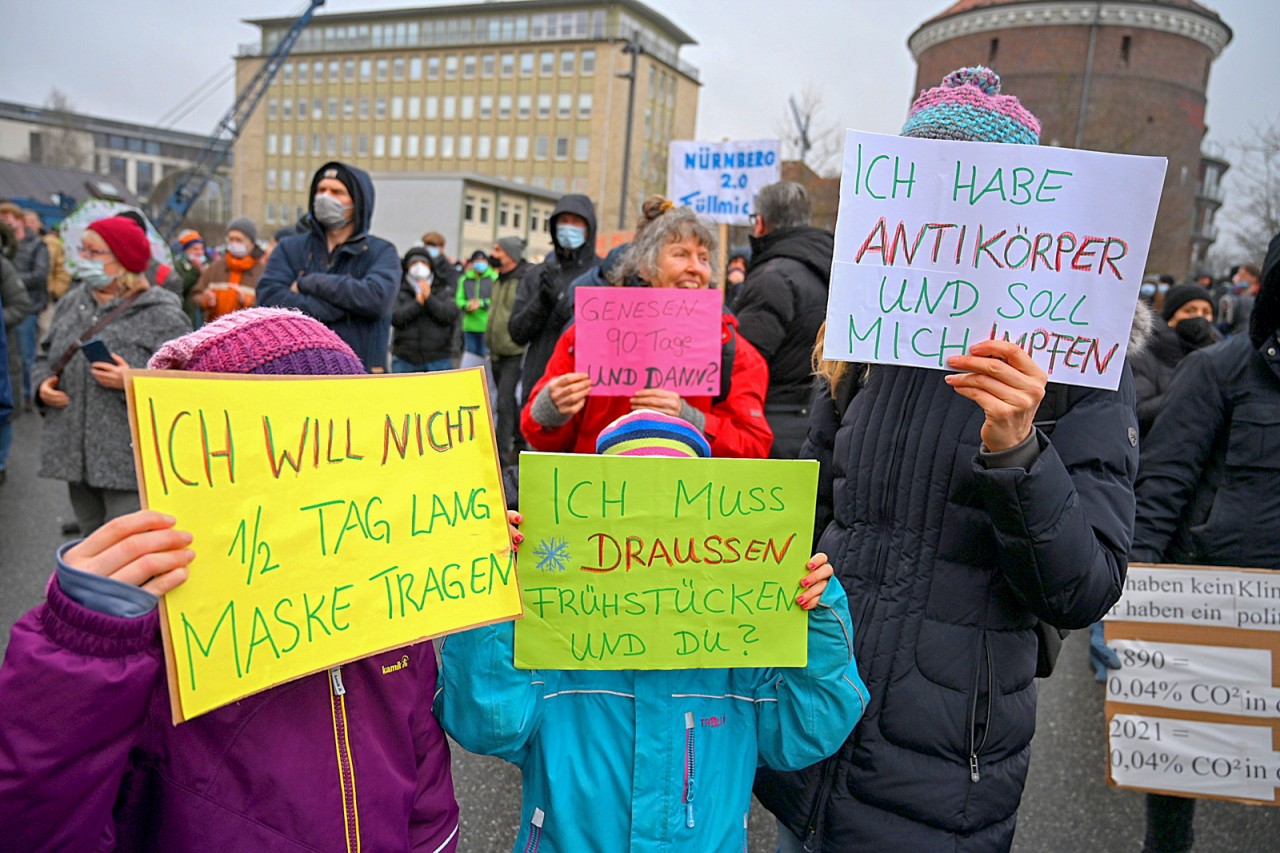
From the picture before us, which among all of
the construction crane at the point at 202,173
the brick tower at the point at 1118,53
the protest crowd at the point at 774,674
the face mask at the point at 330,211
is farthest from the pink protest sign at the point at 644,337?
the brick tower at the point at 1118,53

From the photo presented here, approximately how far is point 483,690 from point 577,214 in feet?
13.0

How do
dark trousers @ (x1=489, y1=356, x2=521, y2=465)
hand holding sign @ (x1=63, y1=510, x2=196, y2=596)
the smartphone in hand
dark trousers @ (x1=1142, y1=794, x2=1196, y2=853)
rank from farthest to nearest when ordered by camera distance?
dark trousers @ (x1=489, y1=356, x2=521, y2=465)
the smartphone in hand
dark trousers @ (x1=1142, y1=794, x2=1196, y2=853)
hand holding sign @ (x1=63, y1=510, x2=196, y2=596)

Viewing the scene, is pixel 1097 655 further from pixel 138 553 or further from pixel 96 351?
pixel 96 351

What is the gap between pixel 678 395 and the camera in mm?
2930

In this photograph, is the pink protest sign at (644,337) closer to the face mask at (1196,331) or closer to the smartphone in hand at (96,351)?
the smartphone in hand at (96,351)

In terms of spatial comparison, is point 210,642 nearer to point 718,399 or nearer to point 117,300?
point 718,399

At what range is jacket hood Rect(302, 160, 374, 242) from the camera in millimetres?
4168

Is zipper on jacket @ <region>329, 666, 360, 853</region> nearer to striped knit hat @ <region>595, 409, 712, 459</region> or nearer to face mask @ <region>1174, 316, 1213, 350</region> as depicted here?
striped knit hat @ <region>595, 409, 712, 459</region>

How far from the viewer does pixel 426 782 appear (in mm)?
1578

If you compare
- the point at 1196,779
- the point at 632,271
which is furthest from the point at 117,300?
the point at 1196,779

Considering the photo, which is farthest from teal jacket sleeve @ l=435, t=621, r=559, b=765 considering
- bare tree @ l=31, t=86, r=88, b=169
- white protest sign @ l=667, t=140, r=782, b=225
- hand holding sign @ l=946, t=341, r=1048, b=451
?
bare tree @ l=31, t=86, r=88, b=169

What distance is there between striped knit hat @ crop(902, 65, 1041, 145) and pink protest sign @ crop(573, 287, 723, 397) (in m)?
1.28

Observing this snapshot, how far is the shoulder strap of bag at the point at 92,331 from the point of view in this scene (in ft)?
12.8

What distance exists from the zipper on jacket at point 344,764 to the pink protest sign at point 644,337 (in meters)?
1.63
